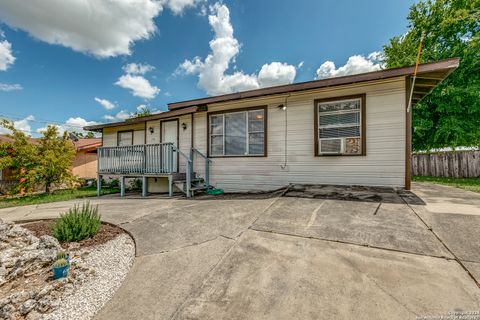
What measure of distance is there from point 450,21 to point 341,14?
8.81 metres

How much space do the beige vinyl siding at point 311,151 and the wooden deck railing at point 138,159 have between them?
50.0 inches

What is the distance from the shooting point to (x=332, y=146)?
5.82 m

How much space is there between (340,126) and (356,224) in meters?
3.39

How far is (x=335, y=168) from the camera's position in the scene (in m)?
5.78

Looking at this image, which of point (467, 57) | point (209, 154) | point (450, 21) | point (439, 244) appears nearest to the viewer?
point (439, 244)

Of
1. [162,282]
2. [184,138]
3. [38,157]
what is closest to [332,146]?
[162,282]

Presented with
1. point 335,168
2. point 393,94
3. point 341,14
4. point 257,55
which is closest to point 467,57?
point 341,14

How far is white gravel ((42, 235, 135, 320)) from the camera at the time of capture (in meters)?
1.83

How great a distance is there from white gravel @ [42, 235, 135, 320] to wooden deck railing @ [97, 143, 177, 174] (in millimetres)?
3962

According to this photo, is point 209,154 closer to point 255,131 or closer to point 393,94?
point 255,131

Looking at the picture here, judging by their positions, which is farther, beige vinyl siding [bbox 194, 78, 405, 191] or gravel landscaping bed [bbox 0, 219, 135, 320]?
beige vinyl siding [bbox 194, 78, 405, 191]

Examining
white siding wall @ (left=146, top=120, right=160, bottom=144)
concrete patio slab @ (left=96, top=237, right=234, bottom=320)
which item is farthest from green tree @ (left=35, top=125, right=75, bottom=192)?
concrete patio slab @ (left=96, top=237, right=234, bottom=320)

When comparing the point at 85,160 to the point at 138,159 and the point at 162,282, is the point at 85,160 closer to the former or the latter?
the point at 138,159

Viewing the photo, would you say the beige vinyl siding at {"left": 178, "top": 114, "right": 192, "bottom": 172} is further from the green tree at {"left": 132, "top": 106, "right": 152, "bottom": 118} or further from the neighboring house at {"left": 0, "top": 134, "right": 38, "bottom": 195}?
the green tree at {"left": 132, "top": 106, "right": 152, "bottom": 118}
